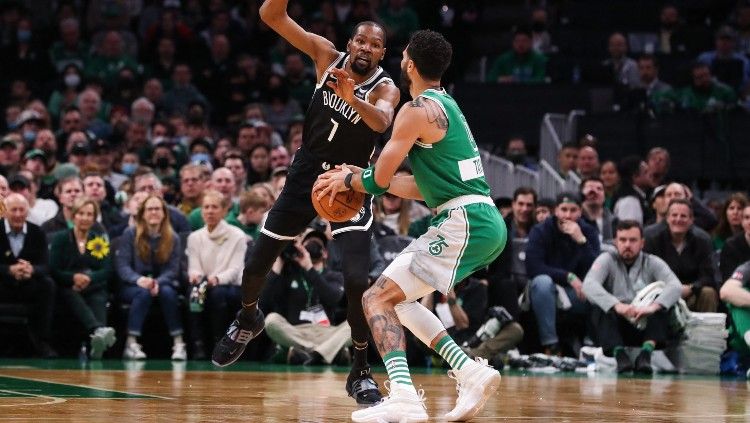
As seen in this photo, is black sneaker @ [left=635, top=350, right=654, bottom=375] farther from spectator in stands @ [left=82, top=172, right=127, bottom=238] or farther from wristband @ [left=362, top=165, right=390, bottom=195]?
wristband @ [left=362, top=165, right=390, bottom=195]

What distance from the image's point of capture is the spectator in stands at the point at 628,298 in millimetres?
13016

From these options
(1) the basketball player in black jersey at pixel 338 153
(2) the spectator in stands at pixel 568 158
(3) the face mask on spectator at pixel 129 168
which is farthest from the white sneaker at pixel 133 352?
(2) the spectator in stands at pixel 568 158

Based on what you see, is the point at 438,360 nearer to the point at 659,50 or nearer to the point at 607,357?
the point at 607,357

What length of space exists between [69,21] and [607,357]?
1071 cm

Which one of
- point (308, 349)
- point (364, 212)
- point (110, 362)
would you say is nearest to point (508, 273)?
point (308, 349)

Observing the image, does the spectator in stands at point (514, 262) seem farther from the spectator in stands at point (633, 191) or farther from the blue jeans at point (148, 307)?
the blue jeans at point (148, 307)

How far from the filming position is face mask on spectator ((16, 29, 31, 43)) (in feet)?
67.5

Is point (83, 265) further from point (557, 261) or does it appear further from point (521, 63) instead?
point (521, 63)

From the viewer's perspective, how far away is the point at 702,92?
18031 mm

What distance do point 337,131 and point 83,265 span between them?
5.74 metres

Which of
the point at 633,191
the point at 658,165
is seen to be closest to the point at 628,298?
the point at 633,191

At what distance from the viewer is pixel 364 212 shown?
866 centimetres

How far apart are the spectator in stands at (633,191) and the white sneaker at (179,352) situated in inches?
193

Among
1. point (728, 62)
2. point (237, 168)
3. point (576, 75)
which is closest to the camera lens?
point (237, 168)
